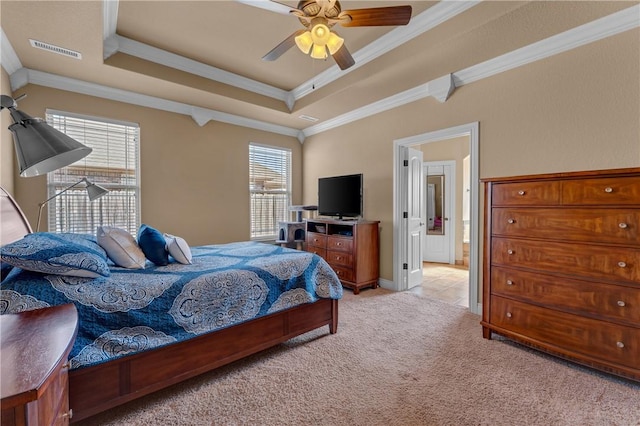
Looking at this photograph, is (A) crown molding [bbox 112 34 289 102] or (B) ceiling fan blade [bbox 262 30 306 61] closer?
(B) ceiling fan blade [bbox 262 30 306 61]

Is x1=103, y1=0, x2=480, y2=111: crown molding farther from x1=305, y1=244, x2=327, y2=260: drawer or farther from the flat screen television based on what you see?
x1=305, y1=244, x2=327, y2=260: drawer

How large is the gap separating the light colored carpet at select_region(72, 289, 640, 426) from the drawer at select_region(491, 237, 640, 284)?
730 mm

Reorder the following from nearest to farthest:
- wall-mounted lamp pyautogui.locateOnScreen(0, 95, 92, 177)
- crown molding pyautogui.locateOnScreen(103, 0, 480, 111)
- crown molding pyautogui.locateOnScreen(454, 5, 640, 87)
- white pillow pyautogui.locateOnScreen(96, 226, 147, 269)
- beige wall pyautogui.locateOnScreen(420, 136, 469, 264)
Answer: wall-mounted lamp pyautogui.locateOnScreen(0, 95, 92, 177) < white pillow pyautogui.locateOnScreen(96, 226, 147, 269) < crown molding pyautogui.locateOnScreen(454, 5, 640, 87) < crown molding pyautogui.locateOnScreen(103, 0, 480, 111) < beige wall pyautogui.locateOnScreen(420, 136, 469, 264)

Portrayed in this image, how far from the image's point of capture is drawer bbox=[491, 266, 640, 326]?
182cm

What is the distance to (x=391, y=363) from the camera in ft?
7.07

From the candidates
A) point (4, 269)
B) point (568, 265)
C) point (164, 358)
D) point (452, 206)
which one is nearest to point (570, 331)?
point (568, 265)

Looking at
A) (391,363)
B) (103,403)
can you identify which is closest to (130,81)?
(103,403)

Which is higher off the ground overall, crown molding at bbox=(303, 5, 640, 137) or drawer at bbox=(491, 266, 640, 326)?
crown molding at bbox=(303, 5, 640, 137)

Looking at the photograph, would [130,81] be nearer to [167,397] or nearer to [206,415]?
[167,397]

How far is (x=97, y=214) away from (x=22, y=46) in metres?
1.82

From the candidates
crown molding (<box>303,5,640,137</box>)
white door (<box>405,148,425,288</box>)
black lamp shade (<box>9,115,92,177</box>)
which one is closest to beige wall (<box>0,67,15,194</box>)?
black lamp shade (<box>9,115,92,177</box>)

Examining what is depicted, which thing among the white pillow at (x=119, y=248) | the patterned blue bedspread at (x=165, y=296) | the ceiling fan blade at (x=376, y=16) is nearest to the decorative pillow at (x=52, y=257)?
the patterned blue bedspread at (x=165, y=296)

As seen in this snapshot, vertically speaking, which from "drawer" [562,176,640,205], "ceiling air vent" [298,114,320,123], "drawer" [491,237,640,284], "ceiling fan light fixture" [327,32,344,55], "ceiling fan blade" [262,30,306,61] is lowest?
"drawer" [491,237,640,284]

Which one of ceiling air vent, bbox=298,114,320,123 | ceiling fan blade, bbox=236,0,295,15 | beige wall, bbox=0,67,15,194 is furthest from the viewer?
ceiling air vent, bbox=298,114,320,123
